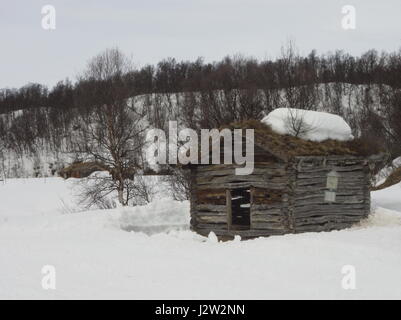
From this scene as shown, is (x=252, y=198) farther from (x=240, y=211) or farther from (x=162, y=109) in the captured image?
(x=162, y=109)

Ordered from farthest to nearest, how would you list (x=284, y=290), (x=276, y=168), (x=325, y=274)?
(x=276, y=168) < (x=325, y=274) < (x=284, y=290)

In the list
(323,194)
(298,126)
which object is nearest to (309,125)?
(298,126)

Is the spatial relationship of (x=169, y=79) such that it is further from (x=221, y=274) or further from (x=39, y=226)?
(x=221, y=274)

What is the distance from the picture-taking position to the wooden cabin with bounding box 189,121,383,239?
48.3 feet

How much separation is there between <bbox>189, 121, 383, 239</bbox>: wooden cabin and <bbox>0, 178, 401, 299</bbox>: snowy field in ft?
2.20

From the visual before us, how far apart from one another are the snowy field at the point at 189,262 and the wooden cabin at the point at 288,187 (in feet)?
2.20

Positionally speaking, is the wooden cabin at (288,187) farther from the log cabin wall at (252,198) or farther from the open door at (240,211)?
the open door at (240,211)

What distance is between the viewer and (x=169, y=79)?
247 feet

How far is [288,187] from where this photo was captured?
577 inches

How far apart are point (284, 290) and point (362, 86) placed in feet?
195

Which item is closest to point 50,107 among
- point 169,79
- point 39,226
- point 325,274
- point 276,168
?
point 169,79

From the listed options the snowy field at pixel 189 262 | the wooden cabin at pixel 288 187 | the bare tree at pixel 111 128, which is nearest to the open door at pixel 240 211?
the snowy field at pixel 189 262

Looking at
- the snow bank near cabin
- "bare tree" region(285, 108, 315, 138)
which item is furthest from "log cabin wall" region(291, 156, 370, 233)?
"bare tree" region(285, 108, 315, 138)

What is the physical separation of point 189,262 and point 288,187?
460cm
